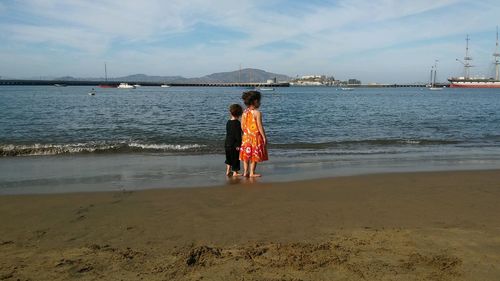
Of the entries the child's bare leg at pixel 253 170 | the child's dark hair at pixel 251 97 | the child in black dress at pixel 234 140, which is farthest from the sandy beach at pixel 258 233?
the child's dark hair at pixel 251 97

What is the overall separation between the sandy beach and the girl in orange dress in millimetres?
1196

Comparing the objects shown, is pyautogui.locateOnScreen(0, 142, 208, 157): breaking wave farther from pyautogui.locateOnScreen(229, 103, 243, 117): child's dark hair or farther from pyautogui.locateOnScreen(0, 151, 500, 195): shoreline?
pyautogui.locateOnScreen(229, 103, 243, 117): child's dark hair

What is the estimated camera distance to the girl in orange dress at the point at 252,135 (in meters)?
8.52

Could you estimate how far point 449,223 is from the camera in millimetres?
5453

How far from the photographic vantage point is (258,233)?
Result: 5.06m

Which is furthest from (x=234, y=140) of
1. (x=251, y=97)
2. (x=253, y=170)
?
(x=251, y=97)

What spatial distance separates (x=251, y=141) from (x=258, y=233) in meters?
3.85

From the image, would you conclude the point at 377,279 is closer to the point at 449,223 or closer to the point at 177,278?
the point at 177,278

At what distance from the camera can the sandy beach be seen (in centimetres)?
386

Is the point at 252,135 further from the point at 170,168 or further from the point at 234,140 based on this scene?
the point at 170,168

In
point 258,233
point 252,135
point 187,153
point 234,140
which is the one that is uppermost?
point 252,135

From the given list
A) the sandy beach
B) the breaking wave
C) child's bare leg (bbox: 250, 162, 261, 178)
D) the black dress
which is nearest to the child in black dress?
the black dress

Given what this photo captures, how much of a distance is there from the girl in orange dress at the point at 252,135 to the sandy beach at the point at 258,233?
Answer: 1196mm

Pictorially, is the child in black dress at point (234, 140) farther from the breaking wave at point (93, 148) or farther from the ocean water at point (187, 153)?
the breaking wave at point (93, 148)
